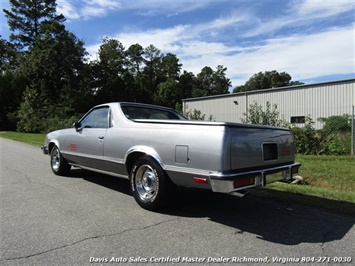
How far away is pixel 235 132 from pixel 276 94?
1040 inches

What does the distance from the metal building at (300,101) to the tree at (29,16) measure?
40862mm

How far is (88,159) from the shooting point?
6363mm

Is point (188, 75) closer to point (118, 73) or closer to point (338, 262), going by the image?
point (118, 73)

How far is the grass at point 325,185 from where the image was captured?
18.1 feet

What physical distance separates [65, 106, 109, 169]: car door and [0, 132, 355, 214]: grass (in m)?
3.49

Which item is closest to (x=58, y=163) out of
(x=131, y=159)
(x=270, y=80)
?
(x=131, y=159)

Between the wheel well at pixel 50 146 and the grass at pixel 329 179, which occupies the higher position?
the wheel well at pixel 50 146

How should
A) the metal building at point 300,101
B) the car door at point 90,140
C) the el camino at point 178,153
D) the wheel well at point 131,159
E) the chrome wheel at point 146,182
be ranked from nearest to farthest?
1. the el camino at point 178,153
2. the chrome wheel at point 146,182
3. the wheel well at point 131,159
4. the car door at point 90,140
5. the metal building at point 300,101

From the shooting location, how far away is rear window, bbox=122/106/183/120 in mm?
6082

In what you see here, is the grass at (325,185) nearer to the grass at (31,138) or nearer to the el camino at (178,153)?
the el camino at (178,153)

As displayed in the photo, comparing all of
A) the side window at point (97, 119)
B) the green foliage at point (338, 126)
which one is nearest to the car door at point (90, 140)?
the side window at point (97, 119)

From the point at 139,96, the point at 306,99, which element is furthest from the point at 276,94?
the point at 139,96

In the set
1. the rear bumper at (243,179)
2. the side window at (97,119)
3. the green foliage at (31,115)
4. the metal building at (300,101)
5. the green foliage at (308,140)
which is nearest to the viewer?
the rear bumper at (243,179)

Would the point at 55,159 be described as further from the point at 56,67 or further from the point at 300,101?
the point at 56,67
